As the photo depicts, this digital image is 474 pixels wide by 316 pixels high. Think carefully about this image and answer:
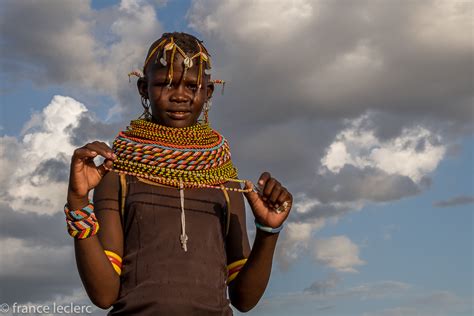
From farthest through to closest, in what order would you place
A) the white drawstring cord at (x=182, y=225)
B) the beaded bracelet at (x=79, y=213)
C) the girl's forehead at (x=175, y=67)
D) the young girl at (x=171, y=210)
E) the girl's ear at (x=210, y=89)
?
1. the girl's ear at (x=210, y=89)
2. the girl's forehead at (x=175, y=67)
3. the white drawstring cord at (x=182, y=225)
4. the young girl at (x=171, y=210)
5. the beaded bracelet at (x=79, y=213)

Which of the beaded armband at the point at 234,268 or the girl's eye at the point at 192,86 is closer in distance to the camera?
the girl's eye at the point at 192,86

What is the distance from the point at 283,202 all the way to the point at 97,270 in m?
1.62

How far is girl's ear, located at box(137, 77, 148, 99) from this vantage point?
654cm

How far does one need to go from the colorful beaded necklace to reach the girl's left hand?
0.16 m

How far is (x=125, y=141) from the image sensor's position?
20.1 feet

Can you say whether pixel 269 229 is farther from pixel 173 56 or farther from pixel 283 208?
pixel 173 56

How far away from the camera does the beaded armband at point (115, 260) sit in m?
5.80

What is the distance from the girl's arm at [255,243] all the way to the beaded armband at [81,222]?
4.38ft

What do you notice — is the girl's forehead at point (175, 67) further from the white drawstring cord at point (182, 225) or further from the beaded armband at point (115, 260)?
the beaded armband at point (115, 260)

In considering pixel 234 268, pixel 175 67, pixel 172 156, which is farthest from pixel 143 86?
pixel 234 268

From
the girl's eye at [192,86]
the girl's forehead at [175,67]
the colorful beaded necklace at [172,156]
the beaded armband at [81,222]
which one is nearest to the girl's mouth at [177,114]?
the colorful beaded necklace at [172,156]

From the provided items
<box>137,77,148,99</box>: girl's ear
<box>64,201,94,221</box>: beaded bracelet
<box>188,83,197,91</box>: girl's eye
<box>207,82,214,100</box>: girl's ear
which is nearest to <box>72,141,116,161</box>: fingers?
<box>64,201,94,221</box>: beaded bracelet

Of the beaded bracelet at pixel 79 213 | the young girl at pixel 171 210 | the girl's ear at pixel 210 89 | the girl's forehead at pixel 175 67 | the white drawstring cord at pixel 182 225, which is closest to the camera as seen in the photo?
the beaded bracelet at pixel 79 213

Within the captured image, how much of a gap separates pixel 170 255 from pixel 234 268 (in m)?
0.94
